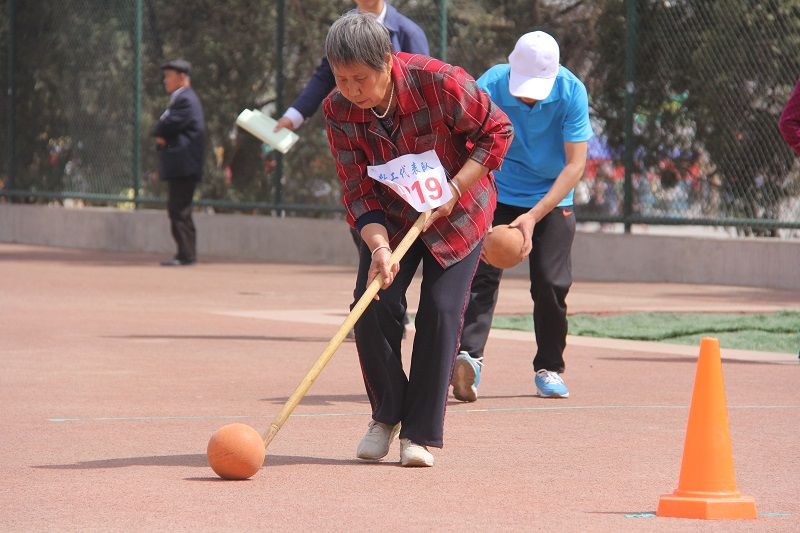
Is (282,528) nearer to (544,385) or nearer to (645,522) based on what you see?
(645,522)

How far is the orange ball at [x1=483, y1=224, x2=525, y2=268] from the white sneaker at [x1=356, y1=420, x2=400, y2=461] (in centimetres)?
126

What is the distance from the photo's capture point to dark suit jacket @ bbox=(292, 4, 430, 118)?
32.9ft

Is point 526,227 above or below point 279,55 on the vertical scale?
below

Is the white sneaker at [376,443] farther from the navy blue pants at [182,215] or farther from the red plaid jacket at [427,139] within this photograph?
the navy blue pants at [182,215]

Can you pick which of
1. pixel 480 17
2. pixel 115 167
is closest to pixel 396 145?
pixel 480 17

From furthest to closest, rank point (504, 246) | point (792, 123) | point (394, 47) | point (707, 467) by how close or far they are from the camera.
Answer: point (394, 47), point (792, 123), point (504, 246), point (707, 467)

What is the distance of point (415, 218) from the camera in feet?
20.1

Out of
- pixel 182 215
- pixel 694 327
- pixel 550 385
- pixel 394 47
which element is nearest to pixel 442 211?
pixel 550 385

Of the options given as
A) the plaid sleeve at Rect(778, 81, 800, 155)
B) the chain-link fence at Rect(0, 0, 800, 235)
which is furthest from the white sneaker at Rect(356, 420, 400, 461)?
the chain-link fence at Rect(0, 0, 800, 235)

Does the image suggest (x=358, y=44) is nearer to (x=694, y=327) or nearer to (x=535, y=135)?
(x=535, y=135)

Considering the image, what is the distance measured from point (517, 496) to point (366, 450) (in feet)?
2.67

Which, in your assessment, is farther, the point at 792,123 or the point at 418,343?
the point at 792,123

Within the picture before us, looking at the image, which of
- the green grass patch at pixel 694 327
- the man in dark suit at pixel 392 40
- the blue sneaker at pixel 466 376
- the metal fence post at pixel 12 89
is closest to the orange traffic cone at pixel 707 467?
the blue sneaker at pixel 466 376

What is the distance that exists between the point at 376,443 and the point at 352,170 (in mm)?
938
